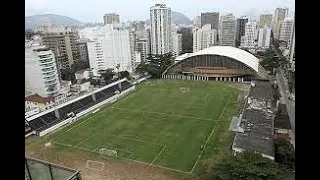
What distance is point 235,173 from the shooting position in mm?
5164

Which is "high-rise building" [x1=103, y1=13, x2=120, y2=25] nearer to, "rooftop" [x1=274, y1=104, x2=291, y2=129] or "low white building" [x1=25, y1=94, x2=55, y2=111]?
"low white building" [x1=25, y1=94, x2=55, y2=111]

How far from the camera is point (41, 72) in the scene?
12.0m

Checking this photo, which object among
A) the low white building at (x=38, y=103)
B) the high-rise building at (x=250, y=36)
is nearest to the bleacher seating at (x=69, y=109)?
the low white building at (x=38, y=103)

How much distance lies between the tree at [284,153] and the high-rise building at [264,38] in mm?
20182

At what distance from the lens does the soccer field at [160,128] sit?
707 centimetres

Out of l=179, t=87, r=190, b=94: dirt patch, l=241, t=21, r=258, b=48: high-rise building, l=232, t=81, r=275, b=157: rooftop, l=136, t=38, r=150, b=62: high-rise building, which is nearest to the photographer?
l=232, t=81, r=275, b=157: rooftop

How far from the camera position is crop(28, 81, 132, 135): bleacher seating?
28.8 ft

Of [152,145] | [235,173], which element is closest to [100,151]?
[152,145]

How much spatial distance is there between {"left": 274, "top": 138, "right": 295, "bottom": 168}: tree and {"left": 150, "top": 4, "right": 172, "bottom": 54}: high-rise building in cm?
1473

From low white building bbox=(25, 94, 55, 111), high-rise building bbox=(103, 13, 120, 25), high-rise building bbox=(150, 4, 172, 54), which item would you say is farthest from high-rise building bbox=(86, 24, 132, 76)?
high-rise building bbox=(103, 13, 120, 25)

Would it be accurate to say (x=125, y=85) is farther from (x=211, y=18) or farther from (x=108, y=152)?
(x=211, y=18)

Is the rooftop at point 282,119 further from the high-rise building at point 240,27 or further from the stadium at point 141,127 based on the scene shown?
the high-rise building at point 240,27

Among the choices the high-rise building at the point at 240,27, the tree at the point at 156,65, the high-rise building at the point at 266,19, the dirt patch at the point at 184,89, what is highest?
the high-rise building at the point at 266,19

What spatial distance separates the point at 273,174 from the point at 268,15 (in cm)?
3048
